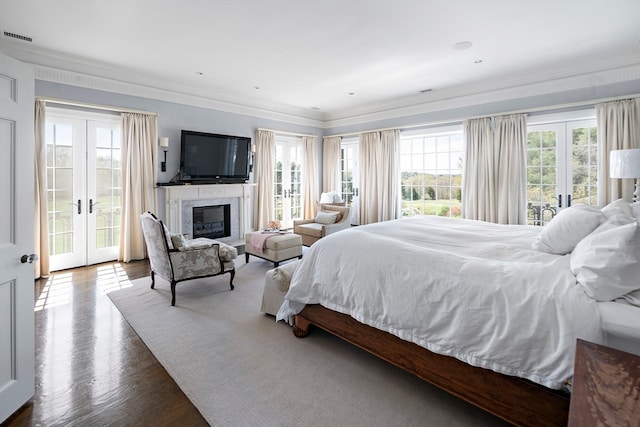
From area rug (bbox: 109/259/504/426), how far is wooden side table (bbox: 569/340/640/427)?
112 centimetres

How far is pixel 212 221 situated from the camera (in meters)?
6.34

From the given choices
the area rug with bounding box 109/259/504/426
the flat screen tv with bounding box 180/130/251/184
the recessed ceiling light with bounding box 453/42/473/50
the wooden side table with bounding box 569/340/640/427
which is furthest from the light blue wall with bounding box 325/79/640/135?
the wooden side table with bounding box 569/340/640/427

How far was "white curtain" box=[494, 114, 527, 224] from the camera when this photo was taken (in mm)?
5105

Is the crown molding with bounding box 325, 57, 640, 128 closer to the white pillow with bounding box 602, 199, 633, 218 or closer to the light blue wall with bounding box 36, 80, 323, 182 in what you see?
the light blue wall with bounding box 36, 80, 323, 182

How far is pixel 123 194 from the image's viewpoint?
16.9ft

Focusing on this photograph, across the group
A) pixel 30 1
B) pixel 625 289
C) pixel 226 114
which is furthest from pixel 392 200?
pixel 30 1

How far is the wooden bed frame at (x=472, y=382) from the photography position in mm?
1536

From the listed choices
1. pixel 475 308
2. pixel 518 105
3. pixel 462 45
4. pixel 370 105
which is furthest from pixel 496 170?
pixel 475 308

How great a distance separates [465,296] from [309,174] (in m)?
6.34

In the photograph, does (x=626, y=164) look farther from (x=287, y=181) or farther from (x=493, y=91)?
(x=287, y=181)

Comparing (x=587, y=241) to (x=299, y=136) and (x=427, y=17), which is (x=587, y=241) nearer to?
(x=427, y=17)

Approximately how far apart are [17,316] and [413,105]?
21.2ft

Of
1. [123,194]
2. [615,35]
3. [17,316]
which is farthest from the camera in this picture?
[123,194]

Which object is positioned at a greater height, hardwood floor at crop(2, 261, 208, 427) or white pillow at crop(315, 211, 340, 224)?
white pillow at crop(315, 211, 340, 224)
